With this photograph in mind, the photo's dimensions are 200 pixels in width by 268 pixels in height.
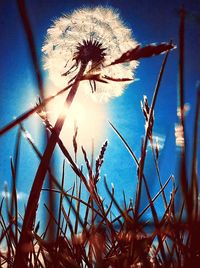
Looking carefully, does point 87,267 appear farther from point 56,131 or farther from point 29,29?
point 29,29

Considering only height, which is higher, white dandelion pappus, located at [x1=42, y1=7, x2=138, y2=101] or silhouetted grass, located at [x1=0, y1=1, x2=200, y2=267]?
white dandelion pappus, located at [x1=42, y1=7, x2=138, y2=101]

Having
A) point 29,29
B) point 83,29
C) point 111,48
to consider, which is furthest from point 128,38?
point 29,29

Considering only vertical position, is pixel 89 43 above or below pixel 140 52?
above

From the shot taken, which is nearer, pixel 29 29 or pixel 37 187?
pixel 29 29

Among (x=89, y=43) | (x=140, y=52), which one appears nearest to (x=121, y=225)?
(x=140, y=52)

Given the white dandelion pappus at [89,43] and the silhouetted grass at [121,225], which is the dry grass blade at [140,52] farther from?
the white dandelion pappus at [89,43]

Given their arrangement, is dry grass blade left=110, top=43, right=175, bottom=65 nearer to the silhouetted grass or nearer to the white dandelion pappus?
the silhouetted grass

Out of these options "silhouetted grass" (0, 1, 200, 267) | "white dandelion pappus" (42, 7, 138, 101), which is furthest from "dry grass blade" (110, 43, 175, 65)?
"white dandelion pappus" (42, 7, 138, 101)

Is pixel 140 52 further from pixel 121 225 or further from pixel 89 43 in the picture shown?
pixel 89 43

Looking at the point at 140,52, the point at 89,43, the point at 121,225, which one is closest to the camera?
the point at 140,52
